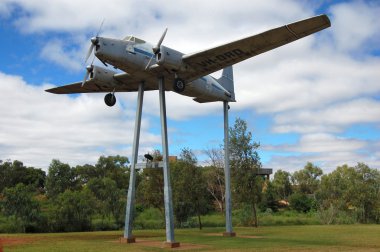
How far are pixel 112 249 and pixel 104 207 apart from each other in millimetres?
22953

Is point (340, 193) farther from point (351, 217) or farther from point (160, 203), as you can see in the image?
point (160, 203)

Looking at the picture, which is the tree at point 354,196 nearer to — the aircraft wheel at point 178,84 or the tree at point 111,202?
the tree at point 111,202

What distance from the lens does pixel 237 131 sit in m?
35.4

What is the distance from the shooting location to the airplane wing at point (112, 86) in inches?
885

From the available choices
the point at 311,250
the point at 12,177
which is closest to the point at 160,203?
the point at 311,250

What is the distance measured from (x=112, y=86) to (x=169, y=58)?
17.3 ft

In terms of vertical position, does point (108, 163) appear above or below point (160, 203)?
above

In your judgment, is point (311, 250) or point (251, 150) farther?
point (251, 150)

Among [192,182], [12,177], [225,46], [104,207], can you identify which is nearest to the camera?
[225,46]

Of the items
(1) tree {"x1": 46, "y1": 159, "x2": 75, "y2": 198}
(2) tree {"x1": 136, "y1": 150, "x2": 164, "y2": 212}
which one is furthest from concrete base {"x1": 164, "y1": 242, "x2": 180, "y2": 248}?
(1) tree {"x1": 46, "y1": 159, "x2": 75, "y2": 198}

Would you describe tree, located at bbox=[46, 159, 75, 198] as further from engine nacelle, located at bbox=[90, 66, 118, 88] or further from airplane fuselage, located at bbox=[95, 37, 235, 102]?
airplane fuselage, located at bbox=[95, 37, 235, 102]

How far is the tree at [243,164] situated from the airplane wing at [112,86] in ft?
43.4

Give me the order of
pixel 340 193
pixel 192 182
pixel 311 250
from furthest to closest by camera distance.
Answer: pixel 340 193
pixel 192 182
pixel 311 250

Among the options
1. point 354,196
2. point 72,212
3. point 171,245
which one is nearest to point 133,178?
point 171,245
